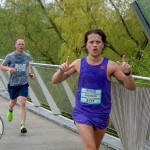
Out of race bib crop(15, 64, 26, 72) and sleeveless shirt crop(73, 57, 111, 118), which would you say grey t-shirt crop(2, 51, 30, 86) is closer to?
race bib crop(15, 64, 26, 72)

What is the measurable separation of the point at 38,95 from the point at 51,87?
3.54 ft

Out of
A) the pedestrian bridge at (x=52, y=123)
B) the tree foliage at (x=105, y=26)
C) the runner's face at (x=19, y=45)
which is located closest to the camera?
the pedestrian bridge at (x=52, y=123)


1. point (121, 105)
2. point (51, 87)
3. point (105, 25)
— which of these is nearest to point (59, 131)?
point (51, 87)

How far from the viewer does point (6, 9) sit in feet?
92.7

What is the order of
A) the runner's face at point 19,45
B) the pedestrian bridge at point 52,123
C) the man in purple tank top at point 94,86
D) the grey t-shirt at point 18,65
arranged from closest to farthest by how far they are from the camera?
the man in purple tank top at point 94,86
the pedestrian bridge at point 52,123
the runner's face at point 19,45
the grey t-shirt at point 18,65

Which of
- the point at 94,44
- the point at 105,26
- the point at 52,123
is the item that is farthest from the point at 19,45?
the point at 105,26

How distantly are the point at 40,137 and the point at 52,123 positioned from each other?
1.41 metres

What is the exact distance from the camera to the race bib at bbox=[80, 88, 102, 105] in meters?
4.10

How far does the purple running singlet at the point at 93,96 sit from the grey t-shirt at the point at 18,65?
3317 mm

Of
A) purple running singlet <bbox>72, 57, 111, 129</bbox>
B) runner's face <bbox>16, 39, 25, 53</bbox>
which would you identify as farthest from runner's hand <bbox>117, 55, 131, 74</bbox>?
runner's face <bbox>16, 39, 25, 53</bbox>

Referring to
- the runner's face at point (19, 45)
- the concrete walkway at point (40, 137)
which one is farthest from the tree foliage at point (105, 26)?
the runner's face at point (19, 45)

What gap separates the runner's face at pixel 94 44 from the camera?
13.5ft

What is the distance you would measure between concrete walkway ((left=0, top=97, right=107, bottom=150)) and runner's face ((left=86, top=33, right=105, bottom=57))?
2.32 metres

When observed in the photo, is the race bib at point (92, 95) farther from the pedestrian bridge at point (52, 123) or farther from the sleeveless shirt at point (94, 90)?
the pedestrian bridge at point (52, 123)
